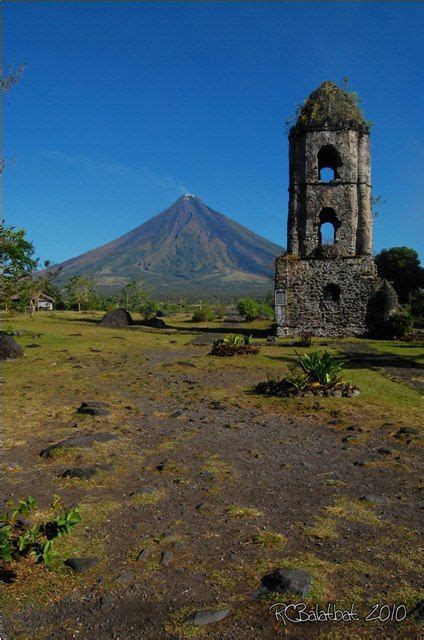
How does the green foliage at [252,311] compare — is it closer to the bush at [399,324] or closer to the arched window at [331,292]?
the arched window at [331,292]

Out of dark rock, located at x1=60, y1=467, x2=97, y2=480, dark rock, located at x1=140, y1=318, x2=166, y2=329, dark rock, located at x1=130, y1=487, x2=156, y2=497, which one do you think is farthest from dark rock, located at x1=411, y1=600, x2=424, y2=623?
dark rock, located at x1=140, y1=318, x2=166, y2=329

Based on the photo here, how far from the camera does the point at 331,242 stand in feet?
78.0

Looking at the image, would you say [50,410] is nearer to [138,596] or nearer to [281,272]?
[138,596]

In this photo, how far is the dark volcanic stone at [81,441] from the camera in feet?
19.0

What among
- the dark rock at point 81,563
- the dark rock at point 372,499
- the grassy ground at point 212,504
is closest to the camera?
the grassy ground at point 212,504

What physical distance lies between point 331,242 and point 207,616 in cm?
2215

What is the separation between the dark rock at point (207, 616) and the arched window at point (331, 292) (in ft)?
69.2

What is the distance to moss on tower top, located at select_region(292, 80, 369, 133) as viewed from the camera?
23766mm

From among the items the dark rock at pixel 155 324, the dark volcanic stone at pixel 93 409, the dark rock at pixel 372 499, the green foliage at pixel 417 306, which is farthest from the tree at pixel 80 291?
the dark rock at pixel 372 499

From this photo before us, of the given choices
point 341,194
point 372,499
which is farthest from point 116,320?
point 372,499

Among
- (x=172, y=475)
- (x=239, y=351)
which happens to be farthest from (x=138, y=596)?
(x=239, y=351)

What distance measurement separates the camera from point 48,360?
13625 mm

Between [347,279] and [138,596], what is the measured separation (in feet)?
70.1

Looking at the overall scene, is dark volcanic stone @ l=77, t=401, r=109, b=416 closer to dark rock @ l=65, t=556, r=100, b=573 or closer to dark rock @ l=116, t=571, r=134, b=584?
dark rock @ l=65, t=556, r=100, b=573
